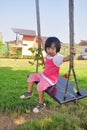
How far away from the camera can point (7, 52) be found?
21375 millimetres

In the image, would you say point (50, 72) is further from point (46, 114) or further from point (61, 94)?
point (46, 114)

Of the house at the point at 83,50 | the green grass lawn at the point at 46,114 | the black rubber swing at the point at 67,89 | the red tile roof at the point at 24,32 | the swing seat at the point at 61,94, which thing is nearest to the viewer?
the black rubber swing at the point at 67,89

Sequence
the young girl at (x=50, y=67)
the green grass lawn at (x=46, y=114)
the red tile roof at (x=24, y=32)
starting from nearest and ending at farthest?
the young girl at (x=50, y=67) < the green grass lawn at (x=46, y=114) < the red tile roof at (x=24, y=32)

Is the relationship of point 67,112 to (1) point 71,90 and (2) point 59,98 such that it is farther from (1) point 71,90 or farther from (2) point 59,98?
(2) point 59,98

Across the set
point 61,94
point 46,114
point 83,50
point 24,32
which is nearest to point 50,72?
point 61,94

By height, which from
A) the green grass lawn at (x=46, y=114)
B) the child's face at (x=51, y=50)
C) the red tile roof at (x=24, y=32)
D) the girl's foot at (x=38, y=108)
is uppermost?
the red tile roof at (x=24, y=32)

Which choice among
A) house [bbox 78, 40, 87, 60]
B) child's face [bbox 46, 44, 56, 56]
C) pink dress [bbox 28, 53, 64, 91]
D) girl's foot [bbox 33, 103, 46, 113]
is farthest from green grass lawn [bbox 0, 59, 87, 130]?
house [bbox 78, 40, 87, 60]

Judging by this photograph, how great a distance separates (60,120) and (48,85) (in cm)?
95

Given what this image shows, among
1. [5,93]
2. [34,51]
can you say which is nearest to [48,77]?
[34,51]

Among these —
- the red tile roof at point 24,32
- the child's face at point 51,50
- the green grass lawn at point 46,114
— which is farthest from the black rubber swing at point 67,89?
the red tile roof at point 24,32

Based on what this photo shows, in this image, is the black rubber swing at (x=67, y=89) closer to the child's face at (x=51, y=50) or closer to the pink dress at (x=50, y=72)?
the pink dress at (x=50, y=72)

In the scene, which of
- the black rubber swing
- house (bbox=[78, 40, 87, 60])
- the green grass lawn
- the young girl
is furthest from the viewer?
house (bbox=[78, 40, 87, 60])

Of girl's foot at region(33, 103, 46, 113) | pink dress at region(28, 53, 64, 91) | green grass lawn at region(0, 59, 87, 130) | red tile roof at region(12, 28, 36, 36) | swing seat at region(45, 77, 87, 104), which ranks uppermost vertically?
red tile roof at region(12, 28, 36, 36)

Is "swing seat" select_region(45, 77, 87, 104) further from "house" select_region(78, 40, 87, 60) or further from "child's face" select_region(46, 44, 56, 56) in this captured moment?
"house" select_region(78, 40, 87, 60)
